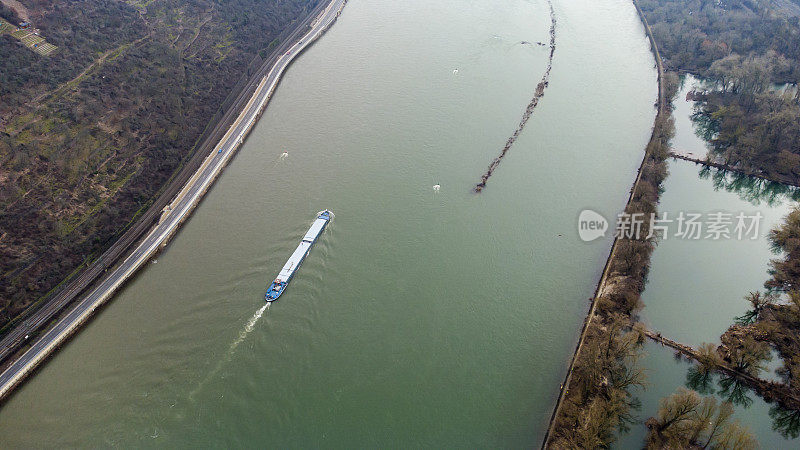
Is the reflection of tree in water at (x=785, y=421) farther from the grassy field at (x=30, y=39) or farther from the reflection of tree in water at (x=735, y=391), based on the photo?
the grassy field at (x=30, y=39)

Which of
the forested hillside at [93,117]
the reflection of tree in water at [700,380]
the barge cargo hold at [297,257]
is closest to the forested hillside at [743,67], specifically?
the reflection of tree in water at [700,380]

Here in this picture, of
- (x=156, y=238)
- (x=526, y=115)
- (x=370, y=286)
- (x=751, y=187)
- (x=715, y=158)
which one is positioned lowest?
(x=156, y=238)

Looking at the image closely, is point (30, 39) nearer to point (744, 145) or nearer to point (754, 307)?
point (754, 307)

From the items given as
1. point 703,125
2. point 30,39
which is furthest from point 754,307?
point 30,39

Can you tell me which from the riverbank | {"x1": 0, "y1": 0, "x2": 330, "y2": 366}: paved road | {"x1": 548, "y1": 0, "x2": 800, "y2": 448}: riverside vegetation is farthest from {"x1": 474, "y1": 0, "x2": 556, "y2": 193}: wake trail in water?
{"x1": 0, "y1": 0, "x2": 330, "y2": 366}: paved road

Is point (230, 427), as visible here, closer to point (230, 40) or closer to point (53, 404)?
point (53, 404)
